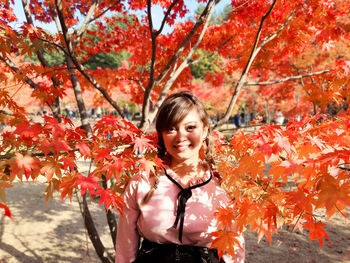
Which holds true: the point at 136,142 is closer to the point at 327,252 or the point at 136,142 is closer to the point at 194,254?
the point at 194,254

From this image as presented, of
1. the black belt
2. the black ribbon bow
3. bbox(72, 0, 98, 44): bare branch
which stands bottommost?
the black belt

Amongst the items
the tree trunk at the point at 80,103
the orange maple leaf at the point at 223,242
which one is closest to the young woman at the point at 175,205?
the orange maple leaf at the point at 223,242

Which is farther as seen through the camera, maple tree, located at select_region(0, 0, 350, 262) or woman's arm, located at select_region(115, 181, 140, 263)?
woman's arm, located at select_region(115, 181, 140, 263)

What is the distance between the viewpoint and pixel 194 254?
155 cm

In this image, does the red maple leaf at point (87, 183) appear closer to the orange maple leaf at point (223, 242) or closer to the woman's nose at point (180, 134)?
the woman's nose at point (180, 134)

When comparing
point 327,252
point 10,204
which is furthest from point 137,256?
point 10,204

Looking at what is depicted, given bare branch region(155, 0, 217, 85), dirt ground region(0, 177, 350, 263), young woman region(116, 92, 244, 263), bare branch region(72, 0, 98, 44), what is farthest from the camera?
dirt ground region(0, 177, 350, 263)

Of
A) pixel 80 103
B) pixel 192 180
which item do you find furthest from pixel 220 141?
pixel 80 103

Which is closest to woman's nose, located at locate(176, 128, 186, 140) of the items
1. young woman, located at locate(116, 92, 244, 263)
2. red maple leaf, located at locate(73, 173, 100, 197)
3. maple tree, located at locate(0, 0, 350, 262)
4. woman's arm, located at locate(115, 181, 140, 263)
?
young woman, located at locate(116, 92, 244, 263)

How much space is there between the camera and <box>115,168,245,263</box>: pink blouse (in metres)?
1.57

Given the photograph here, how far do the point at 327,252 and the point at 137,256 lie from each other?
4.39m

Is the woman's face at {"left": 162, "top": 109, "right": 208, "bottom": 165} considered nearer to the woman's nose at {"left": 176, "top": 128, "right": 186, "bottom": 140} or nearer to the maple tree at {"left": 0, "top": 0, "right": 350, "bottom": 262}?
the woman's nose at {"left": 176, "top": 128, "right": 186, "bottom": 140}

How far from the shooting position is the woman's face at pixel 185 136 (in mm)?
1598

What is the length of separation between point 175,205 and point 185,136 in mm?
486
